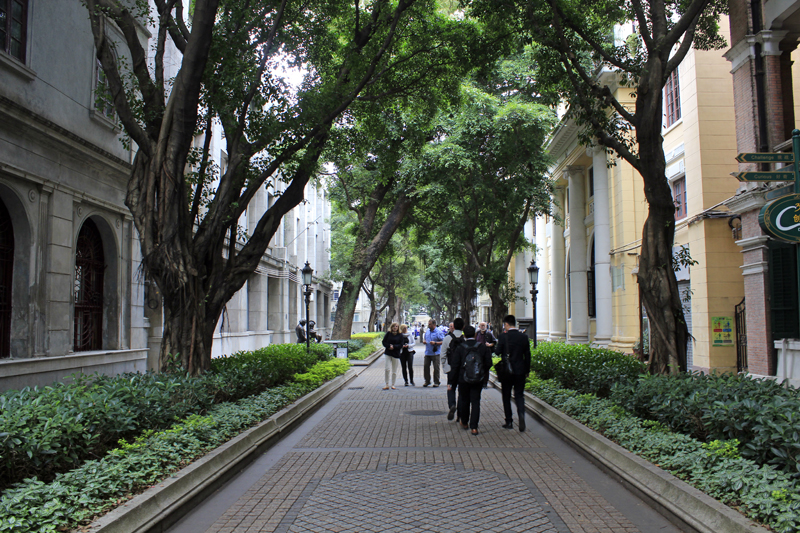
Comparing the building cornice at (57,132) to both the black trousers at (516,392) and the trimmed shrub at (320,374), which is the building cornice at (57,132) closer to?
the trimmed shrub at (320,374)

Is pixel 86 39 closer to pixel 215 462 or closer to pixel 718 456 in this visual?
pixel 215 462

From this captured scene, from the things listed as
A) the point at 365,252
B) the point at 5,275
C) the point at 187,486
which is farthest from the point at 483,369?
the point at 365,252

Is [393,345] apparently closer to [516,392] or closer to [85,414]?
[516,392]

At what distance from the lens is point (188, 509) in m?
5.72

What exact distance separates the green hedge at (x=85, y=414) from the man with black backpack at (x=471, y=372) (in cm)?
376

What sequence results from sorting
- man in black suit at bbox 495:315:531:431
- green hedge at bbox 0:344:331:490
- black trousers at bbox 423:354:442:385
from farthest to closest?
black trousers at bbox 423:354:442:385, man in black suit at bbox 495:315:531:431, green hedge at bbox 0:344:331:490

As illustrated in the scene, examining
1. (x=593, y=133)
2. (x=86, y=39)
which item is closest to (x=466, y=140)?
(x=593, y=133)

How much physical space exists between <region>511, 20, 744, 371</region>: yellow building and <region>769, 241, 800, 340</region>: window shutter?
167cm

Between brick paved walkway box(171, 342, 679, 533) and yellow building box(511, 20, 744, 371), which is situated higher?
yellow building box(511, 20, 744, 371)

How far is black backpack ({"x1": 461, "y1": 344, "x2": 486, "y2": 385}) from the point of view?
941 cm

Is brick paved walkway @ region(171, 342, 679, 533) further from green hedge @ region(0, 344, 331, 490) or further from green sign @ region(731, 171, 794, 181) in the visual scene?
green sign @ region(731, 171, 794, 181)

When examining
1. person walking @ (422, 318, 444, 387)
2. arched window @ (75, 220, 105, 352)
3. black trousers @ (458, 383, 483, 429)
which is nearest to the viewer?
black trousers @ (458, 383, 483, 429)

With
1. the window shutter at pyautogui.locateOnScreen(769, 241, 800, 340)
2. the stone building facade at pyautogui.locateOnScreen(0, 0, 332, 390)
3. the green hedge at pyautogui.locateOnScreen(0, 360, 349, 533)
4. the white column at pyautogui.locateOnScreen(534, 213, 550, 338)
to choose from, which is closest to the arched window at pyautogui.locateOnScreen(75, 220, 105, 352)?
the stone building facade at pyautogui.locateOnScreen(0, 0, 332, 390)

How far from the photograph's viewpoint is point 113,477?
5.39m
